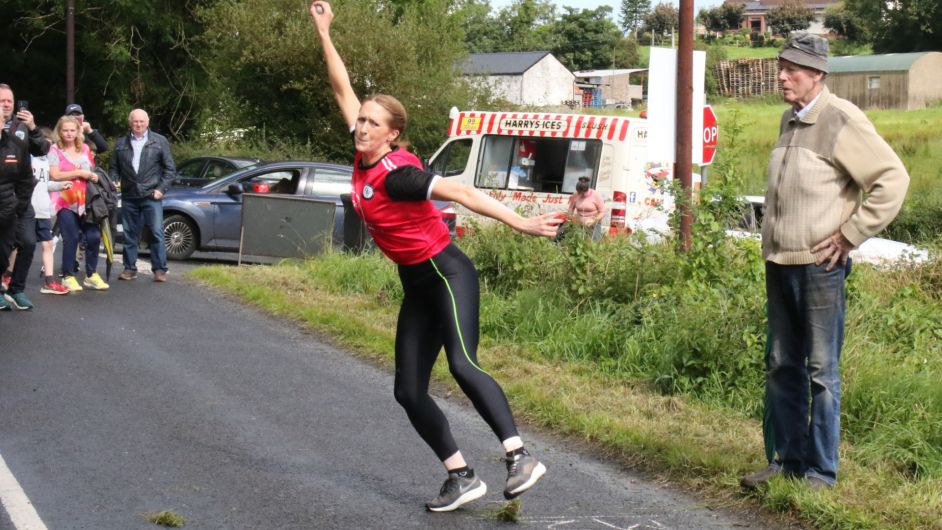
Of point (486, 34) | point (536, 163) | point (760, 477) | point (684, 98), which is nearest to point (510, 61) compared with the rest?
point (486, 34)

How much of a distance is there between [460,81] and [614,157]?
1683 centimetres

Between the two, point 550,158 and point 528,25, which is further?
point 528,25

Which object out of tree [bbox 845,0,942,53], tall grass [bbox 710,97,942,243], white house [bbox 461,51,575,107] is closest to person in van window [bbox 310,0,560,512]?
tall grass [bbox 710,97,942,243]

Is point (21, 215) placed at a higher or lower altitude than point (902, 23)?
lower

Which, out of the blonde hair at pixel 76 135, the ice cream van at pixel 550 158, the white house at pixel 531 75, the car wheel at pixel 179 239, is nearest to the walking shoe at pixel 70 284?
the blonde hair at pixel 76 135

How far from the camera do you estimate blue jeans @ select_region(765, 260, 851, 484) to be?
5691mm

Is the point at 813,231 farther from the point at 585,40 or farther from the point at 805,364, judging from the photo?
the point at 585,40

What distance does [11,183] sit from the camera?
10.6 metres

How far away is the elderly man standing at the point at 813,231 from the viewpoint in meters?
5.53

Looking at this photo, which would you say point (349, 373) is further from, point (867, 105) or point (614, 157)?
point (867, 105)

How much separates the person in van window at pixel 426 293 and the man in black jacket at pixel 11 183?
18.9ft

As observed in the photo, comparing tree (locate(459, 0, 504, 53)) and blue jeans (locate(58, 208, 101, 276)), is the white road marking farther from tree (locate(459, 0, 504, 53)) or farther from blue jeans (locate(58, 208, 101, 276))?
tree (locate(459, 0, 504, 53))

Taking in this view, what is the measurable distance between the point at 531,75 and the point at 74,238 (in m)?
82.4

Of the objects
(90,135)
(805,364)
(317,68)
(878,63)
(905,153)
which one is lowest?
(805,364)
